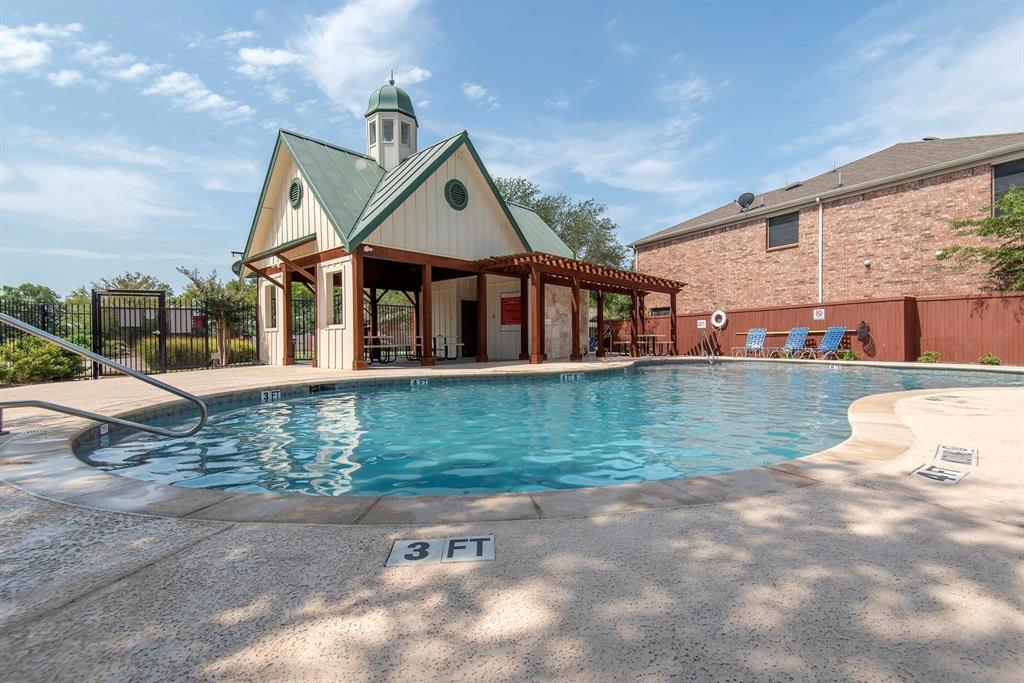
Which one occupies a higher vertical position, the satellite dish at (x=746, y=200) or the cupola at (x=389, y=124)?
the cupola at (x=389, y=124)

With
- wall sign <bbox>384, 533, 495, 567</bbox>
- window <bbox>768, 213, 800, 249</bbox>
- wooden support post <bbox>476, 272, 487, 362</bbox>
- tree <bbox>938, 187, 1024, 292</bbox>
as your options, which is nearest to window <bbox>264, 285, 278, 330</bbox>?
wooden support post <bbox>476, 272, 487, 362</bbox>

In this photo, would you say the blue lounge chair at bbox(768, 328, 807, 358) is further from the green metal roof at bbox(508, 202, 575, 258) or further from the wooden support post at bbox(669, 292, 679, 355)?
the green metal roof at bbox(508, 202, 575, 258)

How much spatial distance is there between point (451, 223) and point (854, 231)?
15.9 m

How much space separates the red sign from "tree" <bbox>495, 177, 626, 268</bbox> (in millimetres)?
22357

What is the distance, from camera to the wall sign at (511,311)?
16.7 metres

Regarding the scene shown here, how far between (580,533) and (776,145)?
20.3 meters

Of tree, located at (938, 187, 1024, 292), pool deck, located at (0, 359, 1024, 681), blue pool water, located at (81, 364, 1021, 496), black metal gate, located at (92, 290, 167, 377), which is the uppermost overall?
tree, located at (938, 187, 1024, 292)

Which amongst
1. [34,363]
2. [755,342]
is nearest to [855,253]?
[755,342]

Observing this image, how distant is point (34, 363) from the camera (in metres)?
10.2

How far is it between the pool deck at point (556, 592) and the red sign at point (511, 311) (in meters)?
14.0

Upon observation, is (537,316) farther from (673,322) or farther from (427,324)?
(673,322)

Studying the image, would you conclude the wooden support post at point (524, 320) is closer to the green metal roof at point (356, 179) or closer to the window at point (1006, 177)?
the green metal roof at point (356, 179)

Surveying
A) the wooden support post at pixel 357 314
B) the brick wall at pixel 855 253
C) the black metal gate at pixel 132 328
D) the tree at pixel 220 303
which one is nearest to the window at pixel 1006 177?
the brick wall at pixel 855 253

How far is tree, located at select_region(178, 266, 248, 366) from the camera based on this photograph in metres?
15.7
